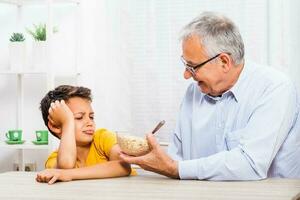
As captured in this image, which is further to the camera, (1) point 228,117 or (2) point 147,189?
(1) point 228,117

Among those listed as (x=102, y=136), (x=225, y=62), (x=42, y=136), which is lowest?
(x=42, y=136)

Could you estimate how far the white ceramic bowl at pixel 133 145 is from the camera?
5.89 feet

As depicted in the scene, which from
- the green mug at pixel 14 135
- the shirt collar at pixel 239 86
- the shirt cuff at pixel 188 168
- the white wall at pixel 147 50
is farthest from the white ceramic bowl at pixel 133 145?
the green mug at pixel 14 135

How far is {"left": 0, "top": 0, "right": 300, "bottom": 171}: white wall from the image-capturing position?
2.98 metres

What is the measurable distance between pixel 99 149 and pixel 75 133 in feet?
0.36

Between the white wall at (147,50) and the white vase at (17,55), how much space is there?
0.71 feet

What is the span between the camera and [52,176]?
5.90 feet

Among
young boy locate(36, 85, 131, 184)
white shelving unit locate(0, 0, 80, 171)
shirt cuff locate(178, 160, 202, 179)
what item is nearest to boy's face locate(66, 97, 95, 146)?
young boy locate(36, 85, 131, 184)

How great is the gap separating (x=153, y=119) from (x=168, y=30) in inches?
19.5

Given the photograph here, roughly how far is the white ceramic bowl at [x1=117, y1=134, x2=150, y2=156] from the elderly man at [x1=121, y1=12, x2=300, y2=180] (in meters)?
0.02

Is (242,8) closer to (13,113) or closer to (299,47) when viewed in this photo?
(299,47)

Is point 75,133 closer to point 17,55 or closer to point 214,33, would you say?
point 214,33

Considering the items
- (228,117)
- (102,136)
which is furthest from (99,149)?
(228,117)

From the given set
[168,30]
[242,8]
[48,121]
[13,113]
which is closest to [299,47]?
[242,8]
